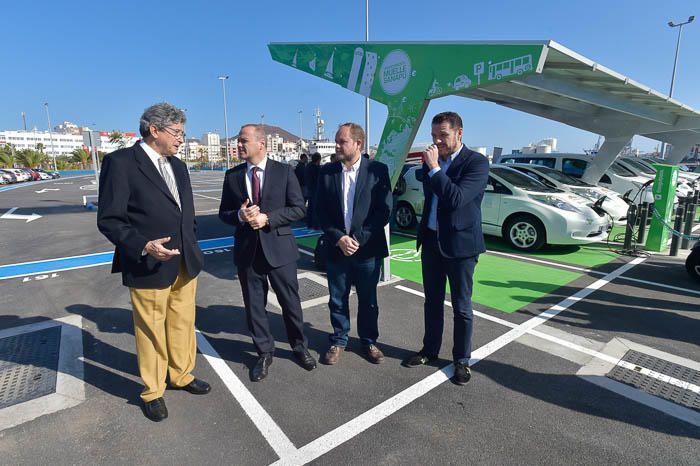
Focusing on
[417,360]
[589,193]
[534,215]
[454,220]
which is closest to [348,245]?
[454,220]

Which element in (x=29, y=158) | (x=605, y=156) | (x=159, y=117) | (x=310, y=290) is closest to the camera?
(x=159, y=117)

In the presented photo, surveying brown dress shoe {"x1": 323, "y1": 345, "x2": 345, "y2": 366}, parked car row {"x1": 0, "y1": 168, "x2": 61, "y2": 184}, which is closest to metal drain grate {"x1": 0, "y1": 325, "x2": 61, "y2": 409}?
brown dress shoe {"x1": 323, "y1": 345, "x2": 345, "y2": 366}

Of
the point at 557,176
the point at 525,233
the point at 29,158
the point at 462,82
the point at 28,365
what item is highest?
the point at 29,158

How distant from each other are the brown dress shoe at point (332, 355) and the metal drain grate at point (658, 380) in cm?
221

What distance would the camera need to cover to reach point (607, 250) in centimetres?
727

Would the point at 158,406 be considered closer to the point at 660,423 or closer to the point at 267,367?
the point at 267,367

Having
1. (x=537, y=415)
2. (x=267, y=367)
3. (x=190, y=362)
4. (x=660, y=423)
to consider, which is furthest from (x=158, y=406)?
(x=660, y=423)

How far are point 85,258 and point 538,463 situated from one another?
299 inches

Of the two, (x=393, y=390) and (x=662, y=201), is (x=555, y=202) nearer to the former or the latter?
(x=662, y=201)

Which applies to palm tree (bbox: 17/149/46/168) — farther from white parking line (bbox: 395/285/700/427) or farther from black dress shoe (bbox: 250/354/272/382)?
white parking line (bbox: 395/285/700/427)

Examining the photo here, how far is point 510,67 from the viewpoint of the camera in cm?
405

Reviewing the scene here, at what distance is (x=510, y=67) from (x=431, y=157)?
7.05 ft

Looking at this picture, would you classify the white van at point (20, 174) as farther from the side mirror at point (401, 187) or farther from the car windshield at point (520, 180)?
the car windshield at point (520, 180)

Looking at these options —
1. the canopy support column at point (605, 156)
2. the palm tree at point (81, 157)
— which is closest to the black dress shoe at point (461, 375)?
the canopy support column at point (605, 156)
